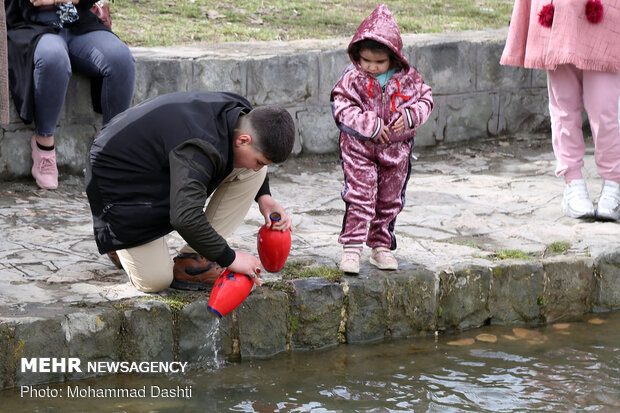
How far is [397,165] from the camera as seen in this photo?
390cm

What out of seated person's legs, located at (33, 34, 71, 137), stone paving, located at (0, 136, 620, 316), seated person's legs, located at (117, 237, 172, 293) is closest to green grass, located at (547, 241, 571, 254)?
stone paving, located at (0, 136, 620, 316)

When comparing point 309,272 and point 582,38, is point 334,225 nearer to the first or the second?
point 309,272

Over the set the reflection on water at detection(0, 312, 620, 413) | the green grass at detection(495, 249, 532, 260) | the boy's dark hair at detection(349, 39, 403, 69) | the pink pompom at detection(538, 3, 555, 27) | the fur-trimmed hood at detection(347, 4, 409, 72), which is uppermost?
the pink pompom at detection(538, 3, 555, 27)

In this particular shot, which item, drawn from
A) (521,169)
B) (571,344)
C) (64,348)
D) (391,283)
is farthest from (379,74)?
(521,169)

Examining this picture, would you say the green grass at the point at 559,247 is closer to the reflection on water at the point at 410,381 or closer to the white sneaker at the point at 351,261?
the reflection on water at the point at 410,381

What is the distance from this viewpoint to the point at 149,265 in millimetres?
3527

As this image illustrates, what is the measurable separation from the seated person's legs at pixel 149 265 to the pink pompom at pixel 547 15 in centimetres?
239

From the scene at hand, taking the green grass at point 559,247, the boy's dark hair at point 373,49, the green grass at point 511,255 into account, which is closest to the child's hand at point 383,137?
the boy's dark hair at point 373,49

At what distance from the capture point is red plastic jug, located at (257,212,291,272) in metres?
3.72

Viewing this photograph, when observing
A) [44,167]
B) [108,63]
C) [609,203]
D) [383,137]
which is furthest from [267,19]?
[383,137]

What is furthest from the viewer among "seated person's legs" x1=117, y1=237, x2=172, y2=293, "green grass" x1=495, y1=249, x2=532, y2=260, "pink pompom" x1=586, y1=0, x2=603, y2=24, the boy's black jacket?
"pink pompom" x1=586, y1=0, x2=603, y2=24

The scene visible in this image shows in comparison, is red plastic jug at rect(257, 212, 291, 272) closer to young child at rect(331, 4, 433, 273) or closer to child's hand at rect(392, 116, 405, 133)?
young child at rect(331, 4, 433, 273)

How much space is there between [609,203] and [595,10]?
3.28 feet

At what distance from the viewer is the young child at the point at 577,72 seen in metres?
4.71
